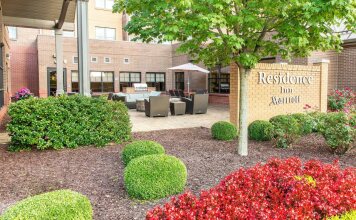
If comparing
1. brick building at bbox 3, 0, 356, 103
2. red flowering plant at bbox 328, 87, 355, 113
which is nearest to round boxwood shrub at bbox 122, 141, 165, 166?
red flowering plant at bbox 328, 87, 355, 113

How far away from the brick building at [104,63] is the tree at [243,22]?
12.8 m

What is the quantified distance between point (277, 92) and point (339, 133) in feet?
11.7

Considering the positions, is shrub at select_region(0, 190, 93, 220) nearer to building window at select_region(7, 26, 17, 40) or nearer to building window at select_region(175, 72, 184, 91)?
building window at select_region(175, 72, 184, 91)

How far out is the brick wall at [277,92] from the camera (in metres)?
8.86

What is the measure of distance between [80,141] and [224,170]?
3.59m

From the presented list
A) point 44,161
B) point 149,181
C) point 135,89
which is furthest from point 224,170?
point 135,89

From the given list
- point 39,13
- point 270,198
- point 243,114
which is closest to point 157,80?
point 39,13

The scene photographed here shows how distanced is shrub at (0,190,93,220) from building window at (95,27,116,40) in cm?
2536

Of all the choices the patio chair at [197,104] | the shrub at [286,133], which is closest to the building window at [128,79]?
the patio chair at [197,104]

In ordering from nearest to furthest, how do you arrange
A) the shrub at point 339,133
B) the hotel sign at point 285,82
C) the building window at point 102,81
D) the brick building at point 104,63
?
the shrub at point 339,133 < the hotel sign at point 285,82 < the brick building at point 104,63 < the building window at point 102,81

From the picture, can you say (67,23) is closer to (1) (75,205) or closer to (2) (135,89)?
(2) (135,89)

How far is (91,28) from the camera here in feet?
85.5

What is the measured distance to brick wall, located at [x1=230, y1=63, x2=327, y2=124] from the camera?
886cm

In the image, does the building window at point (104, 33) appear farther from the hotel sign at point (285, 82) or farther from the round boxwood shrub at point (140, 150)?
the round boxwood shrub at point (140, 150)
